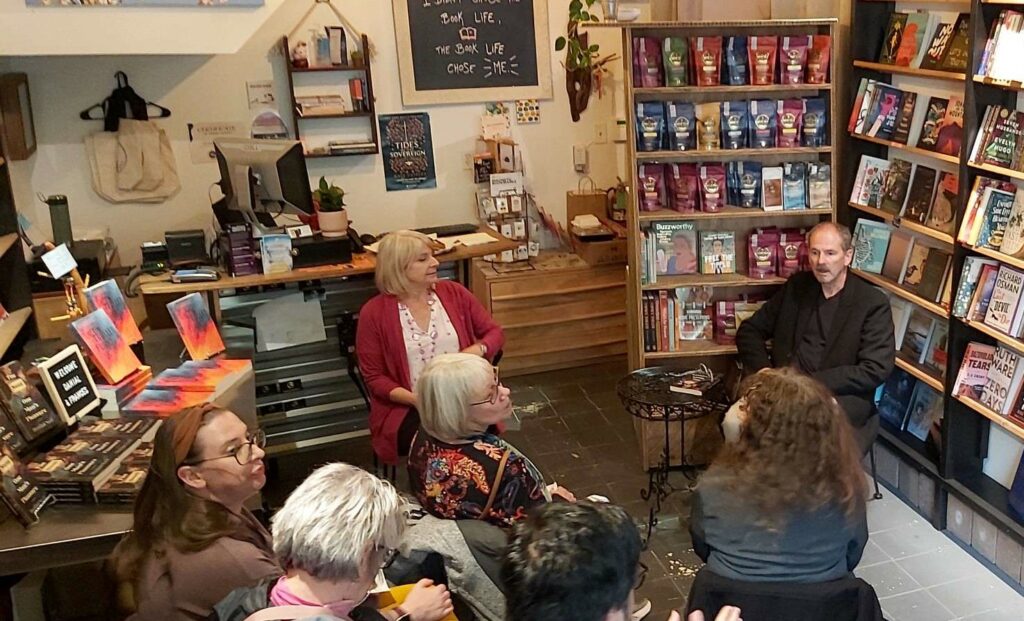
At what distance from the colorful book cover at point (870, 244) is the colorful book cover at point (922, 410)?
0.57 meters

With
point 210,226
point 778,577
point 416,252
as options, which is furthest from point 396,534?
point 210,226

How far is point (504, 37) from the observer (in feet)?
19.7

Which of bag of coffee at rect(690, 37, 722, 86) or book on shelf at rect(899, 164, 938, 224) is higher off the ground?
bag of coffee at rect(690, 37, 722, 86)

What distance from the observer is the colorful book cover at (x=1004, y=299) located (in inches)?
137

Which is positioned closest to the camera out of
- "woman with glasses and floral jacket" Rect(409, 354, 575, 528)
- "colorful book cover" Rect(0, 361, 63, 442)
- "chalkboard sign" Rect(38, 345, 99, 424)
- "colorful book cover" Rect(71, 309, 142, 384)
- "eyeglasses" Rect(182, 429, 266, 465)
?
"eyeglasses" Rect(182, 429, 266, 465)

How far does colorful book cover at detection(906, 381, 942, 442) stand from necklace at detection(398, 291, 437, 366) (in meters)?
2.12

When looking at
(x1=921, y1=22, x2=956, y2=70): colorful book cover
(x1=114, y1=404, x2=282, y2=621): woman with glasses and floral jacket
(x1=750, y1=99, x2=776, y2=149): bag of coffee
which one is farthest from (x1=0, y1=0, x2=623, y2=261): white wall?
(x1=114, y1=404, x2=282, y2=621): woman with glasses and floral jacket

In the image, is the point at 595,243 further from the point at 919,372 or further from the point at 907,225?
the point at 919,372

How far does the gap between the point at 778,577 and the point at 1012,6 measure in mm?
2335

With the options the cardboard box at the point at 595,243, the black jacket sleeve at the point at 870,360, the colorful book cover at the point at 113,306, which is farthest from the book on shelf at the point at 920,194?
the colorful book cover at the point at 113,306

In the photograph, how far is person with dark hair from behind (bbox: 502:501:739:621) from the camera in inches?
64.1

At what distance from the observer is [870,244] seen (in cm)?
439

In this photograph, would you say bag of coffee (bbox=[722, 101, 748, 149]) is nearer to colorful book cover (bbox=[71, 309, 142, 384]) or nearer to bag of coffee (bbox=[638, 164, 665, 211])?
bag of coffee (bbox=[638, 164, 665, 211])

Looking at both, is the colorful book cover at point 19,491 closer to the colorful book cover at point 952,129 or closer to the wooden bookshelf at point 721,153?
the wooden bookshelf at point 721,153
